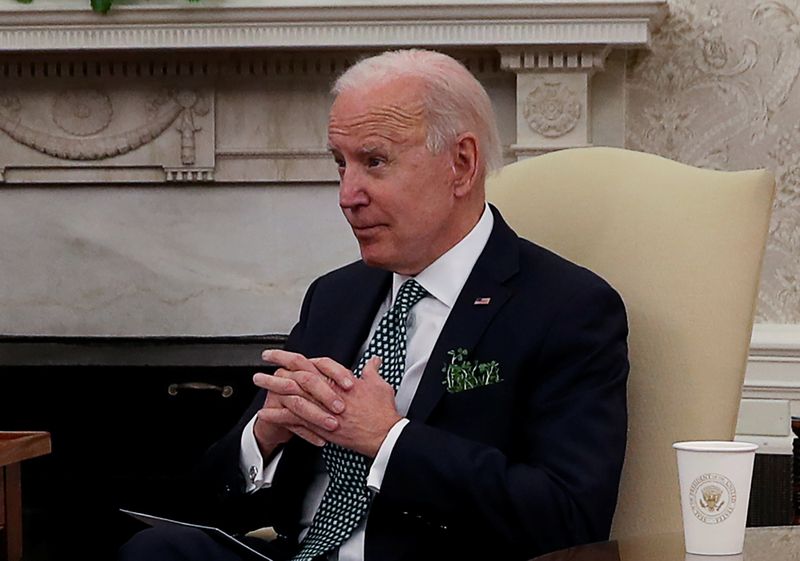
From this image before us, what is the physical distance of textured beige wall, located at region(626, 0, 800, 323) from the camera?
10.2ft

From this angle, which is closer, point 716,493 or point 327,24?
point 716,493

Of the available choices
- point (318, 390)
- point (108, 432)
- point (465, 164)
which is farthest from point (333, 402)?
point (108, 432)

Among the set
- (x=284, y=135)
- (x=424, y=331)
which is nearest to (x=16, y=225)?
(x=284, y=135)

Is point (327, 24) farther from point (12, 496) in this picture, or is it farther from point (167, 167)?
point (12, 496)

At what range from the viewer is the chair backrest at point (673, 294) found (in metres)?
1.70

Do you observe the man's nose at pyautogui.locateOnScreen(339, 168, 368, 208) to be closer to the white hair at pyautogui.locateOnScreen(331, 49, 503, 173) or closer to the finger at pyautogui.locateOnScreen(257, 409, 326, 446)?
the white hair at pyautogui.locateOnScreen(331, 49, 503, 173)

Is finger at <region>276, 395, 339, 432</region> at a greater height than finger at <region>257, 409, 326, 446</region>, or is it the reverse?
finger at <region>276, 395, 339, 432</region>

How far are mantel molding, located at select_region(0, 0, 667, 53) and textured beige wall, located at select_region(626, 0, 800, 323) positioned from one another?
13cm

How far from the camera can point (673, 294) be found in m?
1.76

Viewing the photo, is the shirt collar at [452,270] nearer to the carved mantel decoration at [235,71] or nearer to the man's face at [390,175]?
the man's face at [390,175]

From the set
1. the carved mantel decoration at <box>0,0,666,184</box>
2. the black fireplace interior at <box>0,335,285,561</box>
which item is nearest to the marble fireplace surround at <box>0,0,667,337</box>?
the carved mantel decoration at <box>0,0,666,184</box>

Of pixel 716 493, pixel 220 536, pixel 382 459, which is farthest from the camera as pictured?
pixel 220 536

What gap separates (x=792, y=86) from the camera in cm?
310

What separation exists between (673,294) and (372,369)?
1.41 feet
